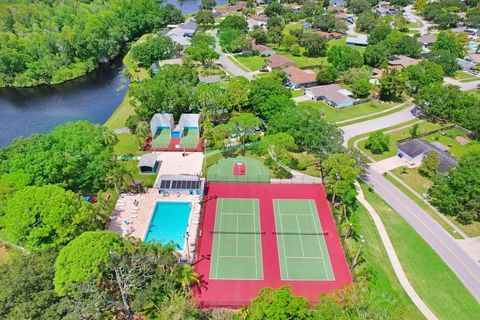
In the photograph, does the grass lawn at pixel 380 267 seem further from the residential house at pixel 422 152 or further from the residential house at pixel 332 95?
the residential house at pixel 332 95

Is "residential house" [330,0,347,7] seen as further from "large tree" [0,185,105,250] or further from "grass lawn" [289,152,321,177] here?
"large tree" [0,185,105,250]

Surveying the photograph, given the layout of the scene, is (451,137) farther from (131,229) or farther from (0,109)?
(0,109)

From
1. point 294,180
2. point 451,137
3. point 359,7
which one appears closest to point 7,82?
point 294,180

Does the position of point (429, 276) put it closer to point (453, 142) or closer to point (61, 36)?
point (453, 142)

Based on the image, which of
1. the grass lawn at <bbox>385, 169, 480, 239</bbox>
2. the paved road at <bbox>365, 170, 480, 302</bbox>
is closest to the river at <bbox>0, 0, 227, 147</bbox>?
the paved road at <bbox>365, 170, 480, 302</bbox>

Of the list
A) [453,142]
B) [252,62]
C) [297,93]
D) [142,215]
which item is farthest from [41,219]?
[252,62]
